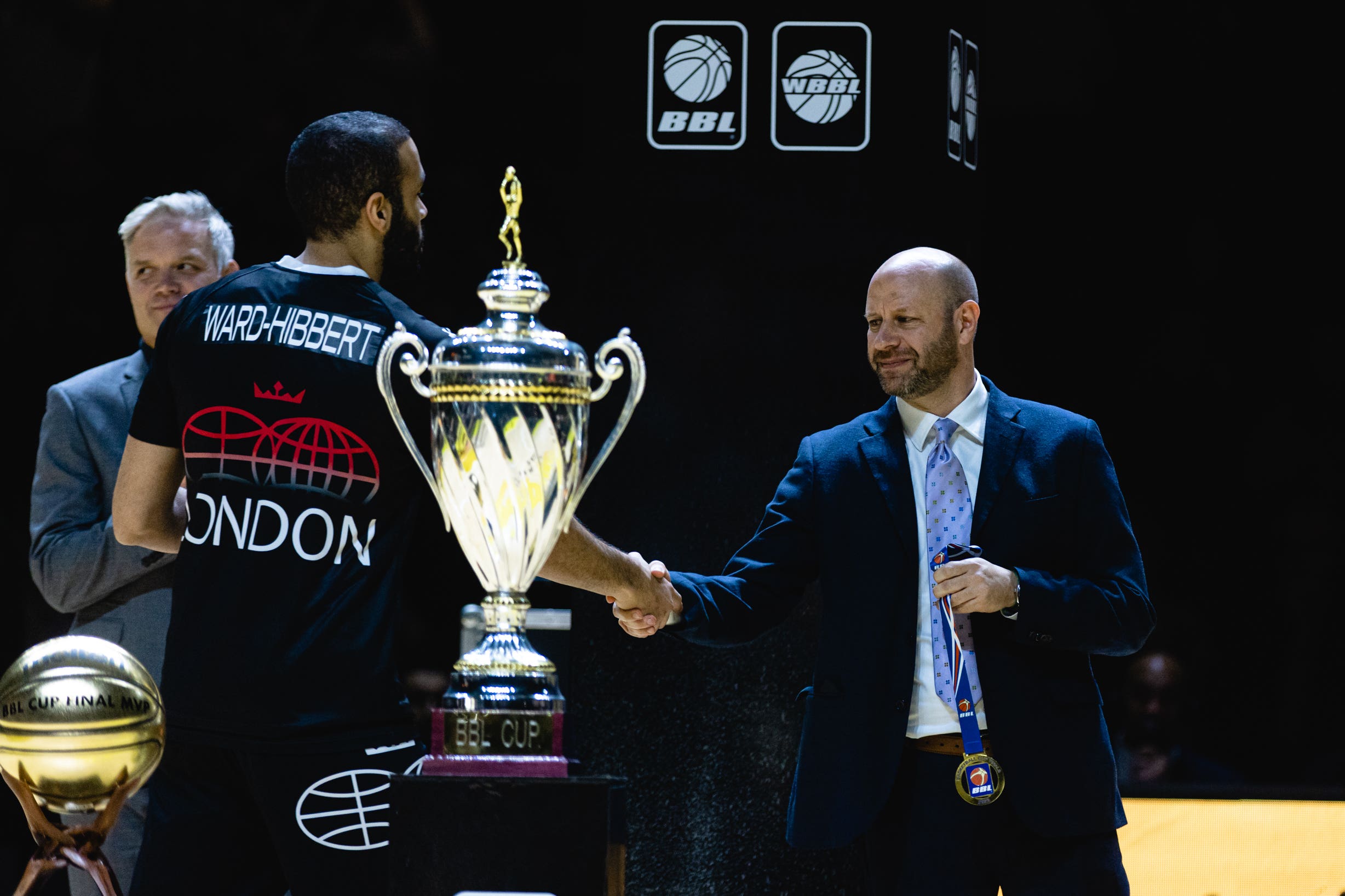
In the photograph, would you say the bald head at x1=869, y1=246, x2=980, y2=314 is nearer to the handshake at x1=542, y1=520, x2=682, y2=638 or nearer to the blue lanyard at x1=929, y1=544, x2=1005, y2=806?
the blue lanyard at x1=929, y1=544, x2=1005, y2=806

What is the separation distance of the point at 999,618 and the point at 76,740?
4.78 feet

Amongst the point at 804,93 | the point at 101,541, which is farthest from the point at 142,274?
the point at 804,93

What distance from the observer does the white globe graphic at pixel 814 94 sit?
140 inches

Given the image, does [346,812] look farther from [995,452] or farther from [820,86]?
[820,86]

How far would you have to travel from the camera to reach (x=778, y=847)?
3516 mm

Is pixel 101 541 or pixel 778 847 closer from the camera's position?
pixel 101 541

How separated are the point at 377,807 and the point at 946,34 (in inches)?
83.6

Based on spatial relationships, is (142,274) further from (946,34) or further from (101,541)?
(946,34)

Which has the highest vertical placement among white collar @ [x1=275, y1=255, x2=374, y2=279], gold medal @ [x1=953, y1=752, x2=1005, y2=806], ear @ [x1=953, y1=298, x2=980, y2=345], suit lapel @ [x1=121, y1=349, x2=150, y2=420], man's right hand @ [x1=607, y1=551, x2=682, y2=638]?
white collar @ [x1=275, y1=255, x2=374, y2=279]

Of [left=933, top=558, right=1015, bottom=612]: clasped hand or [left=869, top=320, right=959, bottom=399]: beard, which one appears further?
[left=869, top=320, right=959, bottom=399]: beard

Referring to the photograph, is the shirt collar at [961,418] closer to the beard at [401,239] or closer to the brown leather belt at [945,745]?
the brown leather belt at [945,745]

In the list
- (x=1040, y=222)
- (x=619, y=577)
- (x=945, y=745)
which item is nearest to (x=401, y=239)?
(x=619, y=577)

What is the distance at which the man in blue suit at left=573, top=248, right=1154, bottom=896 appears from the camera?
2.73m

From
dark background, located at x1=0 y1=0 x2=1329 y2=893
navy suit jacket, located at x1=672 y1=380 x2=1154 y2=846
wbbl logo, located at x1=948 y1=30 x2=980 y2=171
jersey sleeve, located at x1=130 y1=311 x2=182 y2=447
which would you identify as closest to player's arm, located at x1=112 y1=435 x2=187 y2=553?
jersey sleeve, located at x1=130 y1=311 x2=182 y2=447
